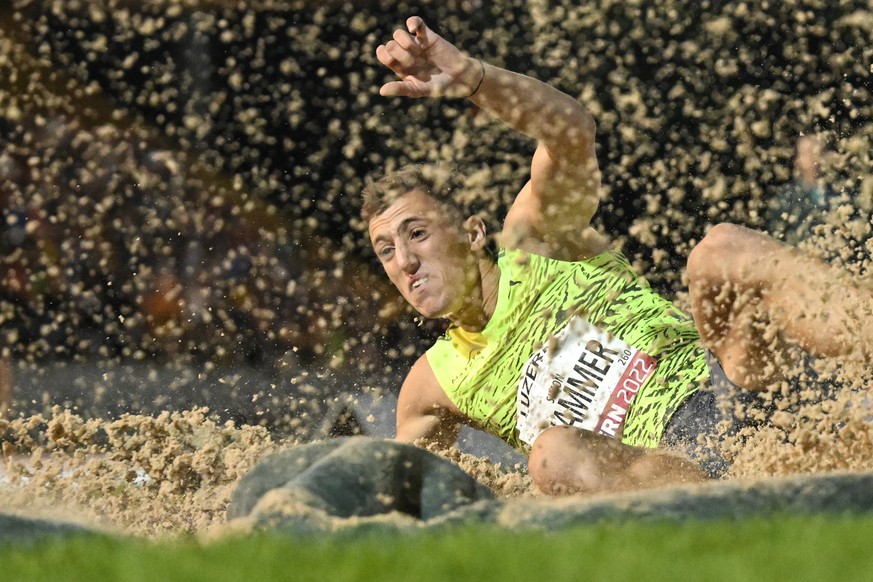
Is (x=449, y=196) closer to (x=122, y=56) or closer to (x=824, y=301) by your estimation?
(x=824, y=301)

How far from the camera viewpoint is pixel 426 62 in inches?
133

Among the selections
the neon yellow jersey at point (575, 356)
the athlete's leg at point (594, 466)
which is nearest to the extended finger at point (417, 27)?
the neon yellow jersey at point (575, 356)

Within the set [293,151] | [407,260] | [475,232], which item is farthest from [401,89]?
[293,151]

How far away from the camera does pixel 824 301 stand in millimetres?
3480

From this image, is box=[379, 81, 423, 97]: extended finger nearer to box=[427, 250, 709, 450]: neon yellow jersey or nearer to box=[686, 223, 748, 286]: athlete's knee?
box=[427, 250, 709, 450]: neon yellow jersey

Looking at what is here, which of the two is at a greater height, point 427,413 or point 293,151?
point 293,151

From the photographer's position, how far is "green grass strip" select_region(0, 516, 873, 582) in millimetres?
1725

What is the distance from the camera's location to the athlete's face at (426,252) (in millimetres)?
3777

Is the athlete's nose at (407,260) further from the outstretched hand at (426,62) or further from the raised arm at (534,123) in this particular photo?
the outstretched hand at (426,62)

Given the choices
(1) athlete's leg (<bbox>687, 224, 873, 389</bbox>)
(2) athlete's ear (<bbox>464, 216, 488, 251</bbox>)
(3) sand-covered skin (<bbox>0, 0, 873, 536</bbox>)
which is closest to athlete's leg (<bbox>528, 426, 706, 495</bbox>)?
(1) athlete's leg (<bbox>687, 224, 873, 389</bbox>)

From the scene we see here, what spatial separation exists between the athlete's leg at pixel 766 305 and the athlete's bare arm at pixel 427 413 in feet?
2.83

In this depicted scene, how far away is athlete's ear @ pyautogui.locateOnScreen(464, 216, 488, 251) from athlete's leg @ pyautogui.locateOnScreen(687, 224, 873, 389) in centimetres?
67

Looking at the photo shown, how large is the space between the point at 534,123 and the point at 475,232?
1.70 feet

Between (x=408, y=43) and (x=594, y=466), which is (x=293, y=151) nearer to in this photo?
(x=408, y=43)
